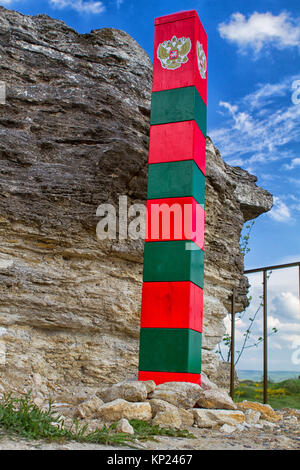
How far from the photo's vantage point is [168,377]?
580 cm

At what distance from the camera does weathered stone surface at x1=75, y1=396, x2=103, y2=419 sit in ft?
13.6

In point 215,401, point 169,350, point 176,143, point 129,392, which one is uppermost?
point 176,143

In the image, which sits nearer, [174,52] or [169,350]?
[169,350]

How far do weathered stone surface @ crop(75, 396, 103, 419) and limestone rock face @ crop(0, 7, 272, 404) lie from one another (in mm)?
870

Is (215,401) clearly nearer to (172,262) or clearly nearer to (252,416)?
(252,416)

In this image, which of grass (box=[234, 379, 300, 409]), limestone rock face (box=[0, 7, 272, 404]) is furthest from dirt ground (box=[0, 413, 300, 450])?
grass (box=[234, 379, 300, 409])

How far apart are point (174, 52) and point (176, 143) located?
1.49 meters

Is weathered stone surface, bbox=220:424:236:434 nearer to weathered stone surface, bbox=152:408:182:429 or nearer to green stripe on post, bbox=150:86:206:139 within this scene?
weathered stone surface, bbox=152:408:182:429

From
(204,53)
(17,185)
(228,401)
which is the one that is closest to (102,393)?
(228,401)

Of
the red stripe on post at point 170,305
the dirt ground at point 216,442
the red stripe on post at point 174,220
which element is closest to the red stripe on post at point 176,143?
the red stripe on post at point 174,220

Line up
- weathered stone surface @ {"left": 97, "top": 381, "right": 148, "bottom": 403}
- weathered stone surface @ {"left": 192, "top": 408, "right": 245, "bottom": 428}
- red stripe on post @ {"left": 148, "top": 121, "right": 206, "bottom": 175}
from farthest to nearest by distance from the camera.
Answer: red stripe on post @ {"left": 148, "top": 121, "right": 206, "bottom": 175} → weathered stone surface @ {"left": 97, "top": 381, "right": 148, "bottom": 403} → weathered stone surface @ {"left": 192, "top": 408, "right": 245, "bottom": 428}

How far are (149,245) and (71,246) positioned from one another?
48.2 inches

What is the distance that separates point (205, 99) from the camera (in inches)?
277

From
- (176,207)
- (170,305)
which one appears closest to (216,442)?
(170,305)
